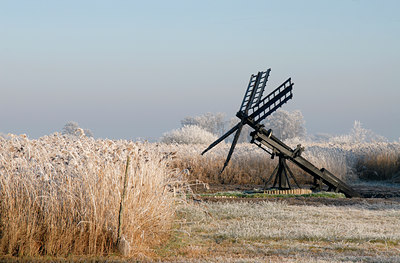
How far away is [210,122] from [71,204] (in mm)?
45386

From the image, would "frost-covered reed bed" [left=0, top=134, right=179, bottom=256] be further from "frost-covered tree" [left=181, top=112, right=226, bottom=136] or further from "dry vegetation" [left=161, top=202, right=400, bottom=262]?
"frost-covered tree" [left=181, top=112, right=226, bottom=136]

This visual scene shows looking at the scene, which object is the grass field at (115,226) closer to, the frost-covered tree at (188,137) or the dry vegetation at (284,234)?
the dry vegetation at (284,234)

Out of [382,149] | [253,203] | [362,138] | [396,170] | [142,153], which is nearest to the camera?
[142,153]

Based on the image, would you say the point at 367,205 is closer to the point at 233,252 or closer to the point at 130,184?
the point at 233,252

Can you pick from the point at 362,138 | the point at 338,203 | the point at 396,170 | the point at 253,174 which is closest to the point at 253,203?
the point at 338,203

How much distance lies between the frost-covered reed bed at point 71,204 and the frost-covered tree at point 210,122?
43.7 metres

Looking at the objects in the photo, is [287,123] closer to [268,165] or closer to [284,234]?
[268,165]

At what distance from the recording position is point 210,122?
5169 centimetres

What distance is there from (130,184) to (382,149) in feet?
55.6

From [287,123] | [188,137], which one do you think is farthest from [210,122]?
[188,137]

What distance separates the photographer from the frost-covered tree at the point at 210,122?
51312mm

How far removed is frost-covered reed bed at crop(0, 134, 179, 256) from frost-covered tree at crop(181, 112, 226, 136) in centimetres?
4372

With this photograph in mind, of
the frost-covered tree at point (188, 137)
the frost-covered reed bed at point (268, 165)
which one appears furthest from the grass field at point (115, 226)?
the frost-covered tree at point (188, 137)

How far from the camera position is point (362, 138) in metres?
40.0
